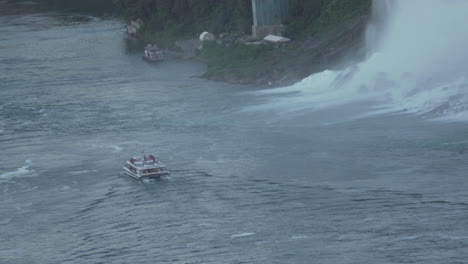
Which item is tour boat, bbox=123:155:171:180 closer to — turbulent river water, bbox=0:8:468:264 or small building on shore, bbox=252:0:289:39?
turbulent river water, bbox=0:8:468:264

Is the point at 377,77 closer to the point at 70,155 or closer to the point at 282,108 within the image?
the point at 282,108

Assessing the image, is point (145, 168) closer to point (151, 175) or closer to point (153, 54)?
point (151, 175)

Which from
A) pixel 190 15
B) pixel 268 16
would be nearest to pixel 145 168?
pixel 268 16

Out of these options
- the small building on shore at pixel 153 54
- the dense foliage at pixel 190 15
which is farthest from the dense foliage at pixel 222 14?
the small building on shore at pixel 153 54

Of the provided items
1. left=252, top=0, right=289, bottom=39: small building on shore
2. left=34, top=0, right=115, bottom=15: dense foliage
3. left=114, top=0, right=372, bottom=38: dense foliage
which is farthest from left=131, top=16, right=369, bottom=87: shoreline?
left=34, top=0, right=115, bottom=15: dense foliage

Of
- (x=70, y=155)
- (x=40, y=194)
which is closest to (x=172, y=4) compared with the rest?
(x=70, y=155)

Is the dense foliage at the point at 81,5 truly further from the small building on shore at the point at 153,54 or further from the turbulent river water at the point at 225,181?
the turbulent river water at the point at 225,181
